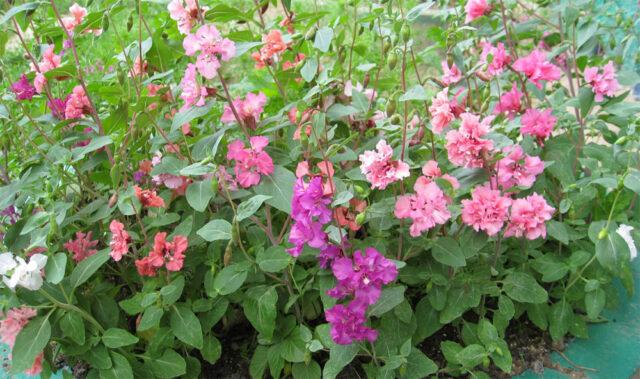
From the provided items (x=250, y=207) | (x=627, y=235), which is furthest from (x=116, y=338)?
(x=627, y=235)

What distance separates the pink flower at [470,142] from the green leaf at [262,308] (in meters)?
0.57

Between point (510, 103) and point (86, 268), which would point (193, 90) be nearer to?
point (86, 268)

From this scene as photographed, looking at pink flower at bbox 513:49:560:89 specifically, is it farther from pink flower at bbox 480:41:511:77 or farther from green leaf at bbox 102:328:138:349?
green leaf at bbox 102:328:138:349

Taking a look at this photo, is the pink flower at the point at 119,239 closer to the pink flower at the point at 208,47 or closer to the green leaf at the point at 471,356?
the pink flower at the point at 208,47

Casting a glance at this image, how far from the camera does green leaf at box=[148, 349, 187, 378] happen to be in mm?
1642

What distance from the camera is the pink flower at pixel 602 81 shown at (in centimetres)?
182

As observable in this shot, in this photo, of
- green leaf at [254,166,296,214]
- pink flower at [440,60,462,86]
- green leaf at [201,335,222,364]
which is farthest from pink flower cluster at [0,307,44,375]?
pink flower at [440,60,462,86]

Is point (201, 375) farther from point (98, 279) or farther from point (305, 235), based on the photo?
point (305, 235)

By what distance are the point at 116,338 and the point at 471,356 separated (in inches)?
35.4

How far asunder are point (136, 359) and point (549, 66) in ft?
Answer: 4.64

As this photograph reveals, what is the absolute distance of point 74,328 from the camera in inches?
61.4

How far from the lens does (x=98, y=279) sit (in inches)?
72.2

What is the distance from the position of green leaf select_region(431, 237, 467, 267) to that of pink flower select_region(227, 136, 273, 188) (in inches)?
18.3

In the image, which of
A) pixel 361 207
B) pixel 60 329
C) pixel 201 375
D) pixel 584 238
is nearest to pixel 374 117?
pixel 361 207
